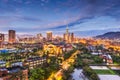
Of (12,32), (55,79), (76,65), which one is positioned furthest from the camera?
(12,32)

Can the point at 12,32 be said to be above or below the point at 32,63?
above

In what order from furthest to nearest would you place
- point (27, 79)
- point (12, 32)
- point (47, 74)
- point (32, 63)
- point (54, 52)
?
1. point (12, 32)
2. point (54, 52)
3. point (32, 63)
4. point (47, 74)
5. point (27, 79)

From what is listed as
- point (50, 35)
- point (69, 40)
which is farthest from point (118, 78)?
point (50, 35)

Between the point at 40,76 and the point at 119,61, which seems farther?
the point at 119,61

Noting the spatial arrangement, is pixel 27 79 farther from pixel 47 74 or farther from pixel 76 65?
pixel 76 65

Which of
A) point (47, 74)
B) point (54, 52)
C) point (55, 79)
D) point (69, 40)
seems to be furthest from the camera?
point (69, 40)

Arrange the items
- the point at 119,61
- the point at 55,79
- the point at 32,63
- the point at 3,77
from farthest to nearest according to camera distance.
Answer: the point at 119,61 → the point at 32,63 → the point at 55,79 → the point at 3,77

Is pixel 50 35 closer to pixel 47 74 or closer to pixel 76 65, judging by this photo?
pixel 76 65

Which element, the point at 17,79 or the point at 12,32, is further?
the point at 12,32

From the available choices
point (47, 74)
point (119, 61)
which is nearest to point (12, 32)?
point (119, 61)
